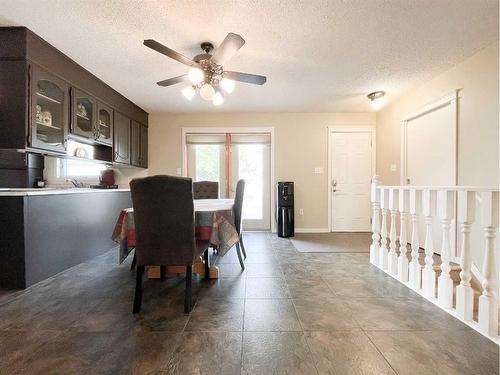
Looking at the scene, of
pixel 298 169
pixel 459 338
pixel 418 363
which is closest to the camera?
pixel 418 363

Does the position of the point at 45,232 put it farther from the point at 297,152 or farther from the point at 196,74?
the point at 297,152

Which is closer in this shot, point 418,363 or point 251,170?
point 418,363

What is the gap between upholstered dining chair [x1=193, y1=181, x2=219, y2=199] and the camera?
3713mm

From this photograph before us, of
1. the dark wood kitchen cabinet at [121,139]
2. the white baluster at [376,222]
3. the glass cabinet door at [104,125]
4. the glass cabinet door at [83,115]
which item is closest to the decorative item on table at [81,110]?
the glass cabinet door at [83,115]

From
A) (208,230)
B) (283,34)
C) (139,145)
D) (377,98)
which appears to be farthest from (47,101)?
(377,98)

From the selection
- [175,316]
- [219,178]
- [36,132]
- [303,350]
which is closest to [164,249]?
[175,316]

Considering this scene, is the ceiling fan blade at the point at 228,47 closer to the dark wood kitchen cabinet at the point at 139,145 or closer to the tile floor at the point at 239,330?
the tile floor at the point at 239,330

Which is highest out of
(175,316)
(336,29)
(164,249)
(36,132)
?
(336,29)

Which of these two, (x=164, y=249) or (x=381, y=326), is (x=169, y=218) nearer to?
(x=164, y=249)

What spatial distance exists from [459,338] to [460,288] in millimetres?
338

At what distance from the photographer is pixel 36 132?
7.70 feet

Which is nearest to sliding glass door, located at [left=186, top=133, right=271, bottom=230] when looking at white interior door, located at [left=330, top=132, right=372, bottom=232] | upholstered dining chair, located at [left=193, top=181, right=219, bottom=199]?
upholstered dining chair, located at [left=193, top=181, right=219, bottom=199]

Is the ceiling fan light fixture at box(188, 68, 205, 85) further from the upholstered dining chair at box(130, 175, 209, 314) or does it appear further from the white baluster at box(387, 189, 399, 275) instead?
the white baluster at box(387, 189, 399, 275)

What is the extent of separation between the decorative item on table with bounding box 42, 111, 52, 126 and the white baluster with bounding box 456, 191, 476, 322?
370 cm
